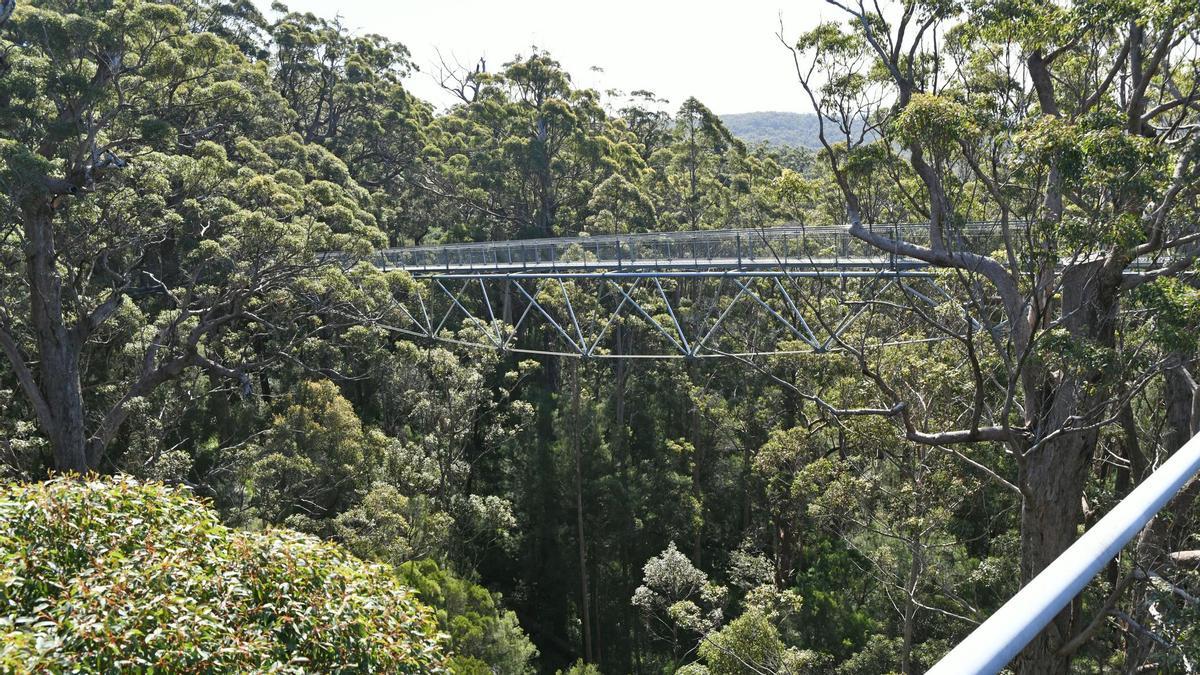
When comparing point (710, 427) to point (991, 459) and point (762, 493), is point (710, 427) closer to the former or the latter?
point (762, 493)

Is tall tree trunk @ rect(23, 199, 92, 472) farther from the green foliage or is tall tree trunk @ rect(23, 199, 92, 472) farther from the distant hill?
the distant hill

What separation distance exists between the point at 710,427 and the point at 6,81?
1571 centimetres

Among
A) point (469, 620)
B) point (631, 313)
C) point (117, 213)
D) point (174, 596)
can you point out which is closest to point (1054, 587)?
point (174, 596)

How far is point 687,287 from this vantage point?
74.9 ft

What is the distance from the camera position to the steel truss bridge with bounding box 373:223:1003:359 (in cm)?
1218

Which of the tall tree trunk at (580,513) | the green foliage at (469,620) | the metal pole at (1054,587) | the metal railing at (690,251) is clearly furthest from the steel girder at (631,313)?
the metal pole at (1054,587)

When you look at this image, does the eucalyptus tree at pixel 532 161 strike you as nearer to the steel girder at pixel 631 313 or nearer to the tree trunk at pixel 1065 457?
the steel girder at pixel 631 313

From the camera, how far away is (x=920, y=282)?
51.0ft

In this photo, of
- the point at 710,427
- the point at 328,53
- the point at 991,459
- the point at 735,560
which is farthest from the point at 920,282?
the point at 328,53

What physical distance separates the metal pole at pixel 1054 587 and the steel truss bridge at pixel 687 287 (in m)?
6.21

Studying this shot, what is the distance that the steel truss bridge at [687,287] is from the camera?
12.2 meters

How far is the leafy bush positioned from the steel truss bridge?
4752 mm

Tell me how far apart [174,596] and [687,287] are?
19.4 meters

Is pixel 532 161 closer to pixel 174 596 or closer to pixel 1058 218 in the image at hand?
pixel 1058 218
